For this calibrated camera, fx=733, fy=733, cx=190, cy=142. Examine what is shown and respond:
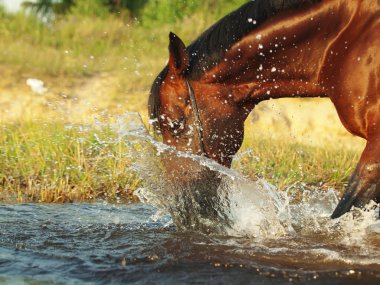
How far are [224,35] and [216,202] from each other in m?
1.00

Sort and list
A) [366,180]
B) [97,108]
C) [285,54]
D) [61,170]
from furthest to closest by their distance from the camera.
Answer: [61,170] < [97,108] < [285,54] < [366,180]

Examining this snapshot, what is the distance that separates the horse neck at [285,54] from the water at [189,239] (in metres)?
0.54

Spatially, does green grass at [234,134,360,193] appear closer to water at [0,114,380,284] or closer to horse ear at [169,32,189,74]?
water at [0,114,380,284]

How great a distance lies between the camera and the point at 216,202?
14.6ft

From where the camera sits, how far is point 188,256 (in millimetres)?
3824

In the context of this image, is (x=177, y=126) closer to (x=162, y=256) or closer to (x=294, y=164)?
(x=162, y=256)

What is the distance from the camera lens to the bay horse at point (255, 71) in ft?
13.5

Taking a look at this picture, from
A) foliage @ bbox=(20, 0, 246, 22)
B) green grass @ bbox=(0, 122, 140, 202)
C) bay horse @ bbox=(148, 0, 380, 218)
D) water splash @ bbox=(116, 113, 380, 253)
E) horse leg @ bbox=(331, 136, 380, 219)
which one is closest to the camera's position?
horse leg @ bbox=(331, 136, 380, 219)

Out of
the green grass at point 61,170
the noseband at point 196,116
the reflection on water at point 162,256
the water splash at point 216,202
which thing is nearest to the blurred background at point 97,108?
the green grass at point 61,170

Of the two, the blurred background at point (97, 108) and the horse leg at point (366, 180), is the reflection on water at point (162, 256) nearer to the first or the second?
the horse leg at point (366, 180)

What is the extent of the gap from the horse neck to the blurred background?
2.39ft

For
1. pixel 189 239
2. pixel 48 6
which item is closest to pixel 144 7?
pixel 48 6

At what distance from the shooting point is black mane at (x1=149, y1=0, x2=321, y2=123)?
4258 millimetres

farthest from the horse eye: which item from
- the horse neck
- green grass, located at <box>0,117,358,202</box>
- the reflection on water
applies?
green grass, located at <box>0,117,358,202</box>
